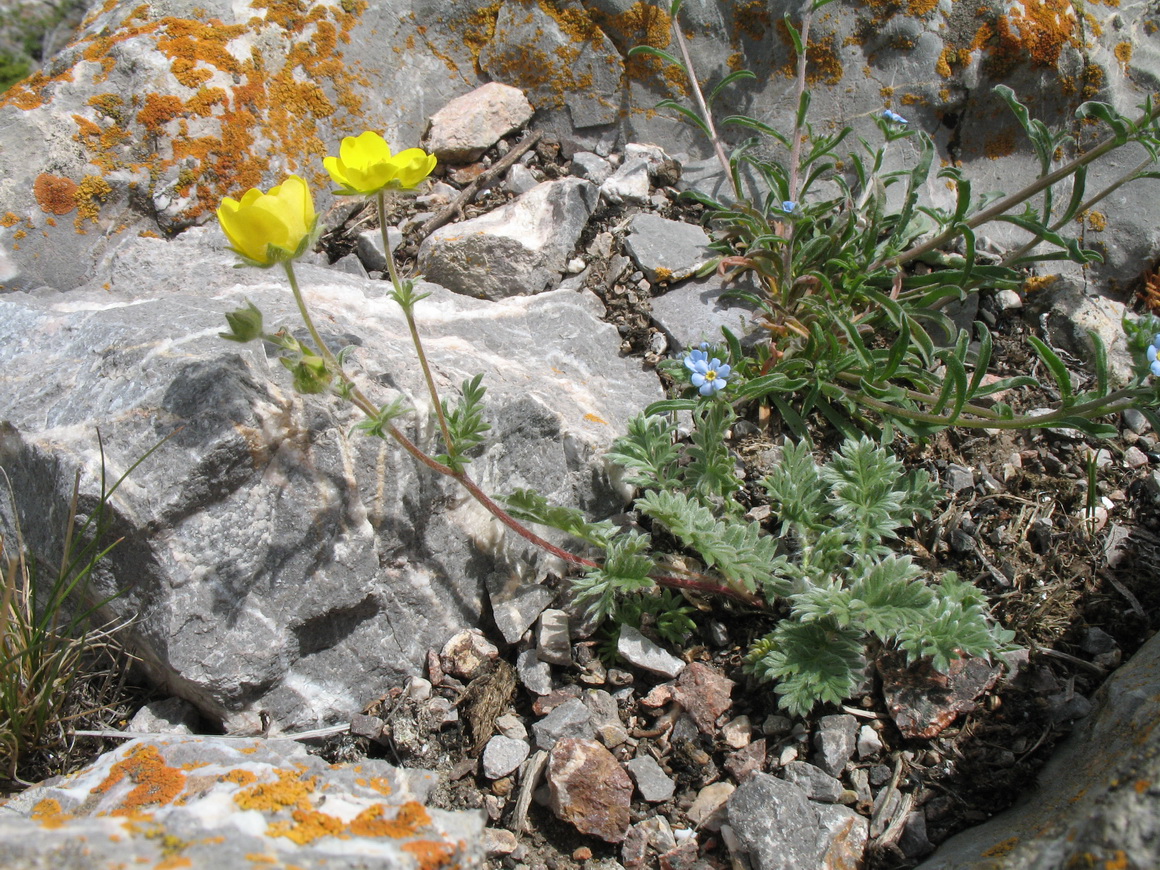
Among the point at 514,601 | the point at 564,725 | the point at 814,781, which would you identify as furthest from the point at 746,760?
the point at 514,601

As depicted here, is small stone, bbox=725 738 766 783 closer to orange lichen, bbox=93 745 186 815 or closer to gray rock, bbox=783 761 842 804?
gray rock, bbox=783 761 842 804

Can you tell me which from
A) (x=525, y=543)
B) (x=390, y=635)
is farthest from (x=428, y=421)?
(x=390, y=635)

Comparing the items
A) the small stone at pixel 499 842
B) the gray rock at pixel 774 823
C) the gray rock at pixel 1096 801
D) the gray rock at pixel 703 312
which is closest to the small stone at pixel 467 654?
the small stone at pixel 499 842

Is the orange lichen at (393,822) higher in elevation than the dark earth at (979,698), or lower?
higher

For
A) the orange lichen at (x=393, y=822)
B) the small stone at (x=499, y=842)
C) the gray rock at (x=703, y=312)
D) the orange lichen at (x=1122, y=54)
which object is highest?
the orange lichen at (x=1122, y=54)

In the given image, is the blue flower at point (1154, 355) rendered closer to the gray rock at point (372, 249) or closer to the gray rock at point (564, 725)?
the gray rock at point (564, 725)

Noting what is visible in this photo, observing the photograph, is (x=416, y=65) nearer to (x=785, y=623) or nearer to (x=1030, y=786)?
(x=785, y=623)

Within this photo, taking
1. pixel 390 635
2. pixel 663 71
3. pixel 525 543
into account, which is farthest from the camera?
pixel 663 71
